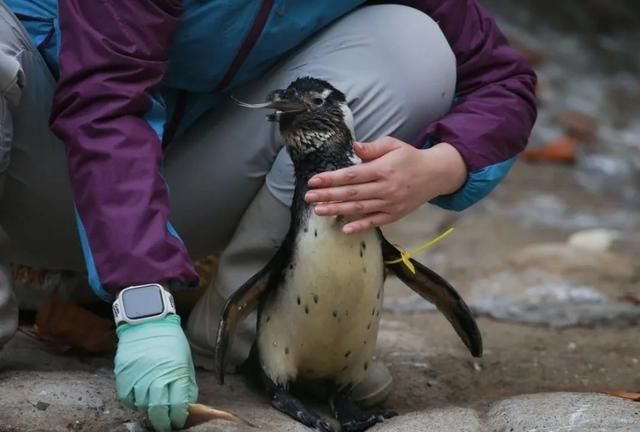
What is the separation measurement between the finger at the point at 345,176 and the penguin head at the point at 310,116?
11 centimetres

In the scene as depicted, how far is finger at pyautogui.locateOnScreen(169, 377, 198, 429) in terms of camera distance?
5.97 feet

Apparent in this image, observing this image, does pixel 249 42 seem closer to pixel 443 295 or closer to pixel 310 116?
pixel 310 116

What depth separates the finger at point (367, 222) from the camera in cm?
199

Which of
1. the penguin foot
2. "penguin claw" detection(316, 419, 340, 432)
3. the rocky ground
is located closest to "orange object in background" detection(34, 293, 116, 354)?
the rocky ground

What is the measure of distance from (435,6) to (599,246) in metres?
2.08

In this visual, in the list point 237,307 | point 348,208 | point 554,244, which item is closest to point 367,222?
point 348,208

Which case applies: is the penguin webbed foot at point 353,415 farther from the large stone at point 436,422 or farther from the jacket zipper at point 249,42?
the jacket zipper at point 249,42

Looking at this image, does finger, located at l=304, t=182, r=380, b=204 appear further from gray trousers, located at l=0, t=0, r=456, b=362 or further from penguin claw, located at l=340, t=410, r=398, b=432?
penguin claw, located at l=340, t=410, r=398, b=432

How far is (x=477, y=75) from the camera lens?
7.71ft

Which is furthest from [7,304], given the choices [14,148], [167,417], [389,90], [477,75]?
[477,75]

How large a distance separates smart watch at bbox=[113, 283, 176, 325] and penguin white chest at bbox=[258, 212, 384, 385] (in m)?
0.34

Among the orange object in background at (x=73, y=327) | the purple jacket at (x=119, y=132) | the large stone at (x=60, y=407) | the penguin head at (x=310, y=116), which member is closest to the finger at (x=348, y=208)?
the penguin head at (x=310, y=116)

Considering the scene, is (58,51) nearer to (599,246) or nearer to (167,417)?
(167,417)

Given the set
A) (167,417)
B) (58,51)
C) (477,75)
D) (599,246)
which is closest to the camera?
(167,417)
